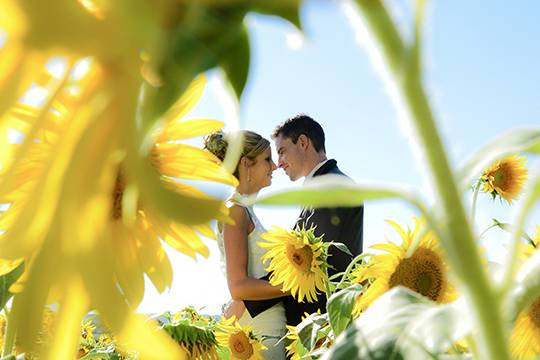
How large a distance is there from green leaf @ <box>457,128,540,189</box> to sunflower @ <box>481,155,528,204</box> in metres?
1.41

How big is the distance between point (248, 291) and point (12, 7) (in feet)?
5.85

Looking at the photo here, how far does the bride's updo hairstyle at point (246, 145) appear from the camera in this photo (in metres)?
2.12

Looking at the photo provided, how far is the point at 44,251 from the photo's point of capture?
0.80 feet

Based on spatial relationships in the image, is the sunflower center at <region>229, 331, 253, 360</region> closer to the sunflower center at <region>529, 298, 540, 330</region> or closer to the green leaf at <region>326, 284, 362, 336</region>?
the green leaf at <region>326, 284, 362, 336</region>

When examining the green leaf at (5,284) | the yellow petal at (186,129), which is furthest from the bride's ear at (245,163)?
the yellow petal at (186,129)

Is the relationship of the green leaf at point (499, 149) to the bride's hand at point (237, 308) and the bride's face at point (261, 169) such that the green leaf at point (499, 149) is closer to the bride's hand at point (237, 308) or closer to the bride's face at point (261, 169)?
the bride's hand at point (237, 308)

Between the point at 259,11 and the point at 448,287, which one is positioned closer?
the point at 259,11

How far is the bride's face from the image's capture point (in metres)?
2.38

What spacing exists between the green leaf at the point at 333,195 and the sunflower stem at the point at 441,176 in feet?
0.07

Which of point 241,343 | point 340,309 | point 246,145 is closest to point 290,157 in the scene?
point 246,145

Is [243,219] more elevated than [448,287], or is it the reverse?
[243,219]

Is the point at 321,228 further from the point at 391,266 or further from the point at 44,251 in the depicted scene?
the point at 44,251

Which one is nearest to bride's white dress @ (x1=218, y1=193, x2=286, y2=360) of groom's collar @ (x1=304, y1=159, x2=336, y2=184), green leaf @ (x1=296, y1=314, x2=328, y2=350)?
groom's collar @ (x1=304, y1=159, x2=336, y2=184)

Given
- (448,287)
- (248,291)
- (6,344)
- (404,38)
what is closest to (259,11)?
(404,38)
